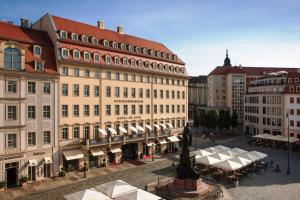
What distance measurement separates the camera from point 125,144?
42.9 meters

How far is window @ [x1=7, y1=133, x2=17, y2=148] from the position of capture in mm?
30203

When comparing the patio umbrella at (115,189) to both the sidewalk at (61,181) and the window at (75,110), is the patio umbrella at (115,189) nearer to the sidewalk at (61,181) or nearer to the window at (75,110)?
the sidewalk at (61,181)

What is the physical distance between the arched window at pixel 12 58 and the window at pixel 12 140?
25.8ft

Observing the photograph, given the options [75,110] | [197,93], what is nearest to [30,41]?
[75,110]

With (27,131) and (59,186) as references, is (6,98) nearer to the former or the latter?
(27,131)

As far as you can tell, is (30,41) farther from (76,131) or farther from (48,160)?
(48,160)

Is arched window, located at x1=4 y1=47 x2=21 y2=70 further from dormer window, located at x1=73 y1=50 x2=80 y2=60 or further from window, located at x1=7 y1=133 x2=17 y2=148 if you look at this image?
window, located at x1=7 y1=133 x2=17 y2=148

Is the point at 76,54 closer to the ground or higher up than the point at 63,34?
closer to the ground

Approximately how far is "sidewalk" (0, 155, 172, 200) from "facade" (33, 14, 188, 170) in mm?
1724

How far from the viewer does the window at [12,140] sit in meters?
30.2

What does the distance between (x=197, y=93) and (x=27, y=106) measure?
110042 millimetres

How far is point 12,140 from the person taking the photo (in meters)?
30.5

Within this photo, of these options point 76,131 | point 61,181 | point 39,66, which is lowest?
point 61,181

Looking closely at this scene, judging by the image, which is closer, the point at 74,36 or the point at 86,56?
the point at 86,56
